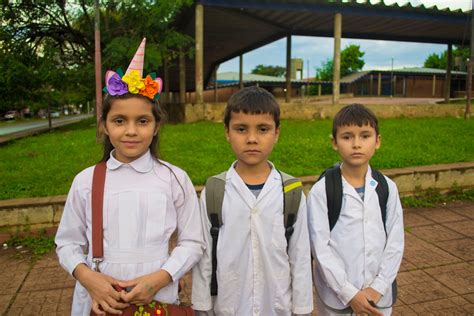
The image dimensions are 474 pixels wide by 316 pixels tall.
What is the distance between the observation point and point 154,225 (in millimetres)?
1724

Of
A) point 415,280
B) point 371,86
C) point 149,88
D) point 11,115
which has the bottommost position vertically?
point 415,280

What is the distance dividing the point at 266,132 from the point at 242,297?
30.3 inches

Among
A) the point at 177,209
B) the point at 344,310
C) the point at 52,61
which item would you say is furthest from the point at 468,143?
the point at 52,61

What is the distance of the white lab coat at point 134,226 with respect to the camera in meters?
1.70

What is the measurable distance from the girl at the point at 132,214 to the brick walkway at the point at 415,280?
1.41 meters

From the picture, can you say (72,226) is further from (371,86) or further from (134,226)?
(371,86)

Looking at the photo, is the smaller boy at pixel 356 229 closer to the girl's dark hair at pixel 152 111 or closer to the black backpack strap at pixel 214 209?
the black backpack strap at pixel 214 209

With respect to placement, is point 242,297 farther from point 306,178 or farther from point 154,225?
point 306,178

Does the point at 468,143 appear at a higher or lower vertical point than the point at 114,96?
lower

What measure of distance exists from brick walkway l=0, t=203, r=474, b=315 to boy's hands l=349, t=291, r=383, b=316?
111 centimetres

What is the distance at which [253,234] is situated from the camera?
1.81 m

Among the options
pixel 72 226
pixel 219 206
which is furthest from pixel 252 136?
pixel 72 226

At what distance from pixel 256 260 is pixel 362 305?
0.54 metres

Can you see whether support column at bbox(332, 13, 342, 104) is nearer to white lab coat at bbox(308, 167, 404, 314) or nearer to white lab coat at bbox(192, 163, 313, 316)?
white lab coat at bbox(308, 167, 404, 314)
